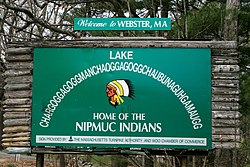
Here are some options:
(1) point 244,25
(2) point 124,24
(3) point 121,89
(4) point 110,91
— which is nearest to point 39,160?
(4) point 110,91

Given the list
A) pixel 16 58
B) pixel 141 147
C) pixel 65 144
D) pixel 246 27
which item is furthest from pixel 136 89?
pixel 246 27

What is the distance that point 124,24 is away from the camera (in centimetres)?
608

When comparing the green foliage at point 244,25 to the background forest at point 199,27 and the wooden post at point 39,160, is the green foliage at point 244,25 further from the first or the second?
the wooden post at point 39,160

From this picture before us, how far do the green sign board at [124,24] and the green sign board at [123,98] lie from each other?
35 centimetres

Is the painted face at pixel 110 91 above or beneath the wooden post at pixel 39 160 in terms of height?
above

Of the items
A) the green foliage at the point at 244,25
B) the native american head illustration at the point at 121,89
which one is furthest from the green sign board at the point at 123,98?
the green foliage at the point at 244,25

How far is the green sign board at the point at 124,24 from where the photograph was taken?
604 cm

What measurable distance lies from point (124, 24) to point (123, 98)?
Result: 1103mm

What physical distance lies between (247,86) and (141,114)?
398 cm

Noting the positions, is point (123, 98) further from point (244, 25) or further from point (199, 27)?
point (244, 25)

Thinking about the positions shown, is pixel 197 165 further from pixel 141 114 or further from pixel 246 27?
pixel 141 114

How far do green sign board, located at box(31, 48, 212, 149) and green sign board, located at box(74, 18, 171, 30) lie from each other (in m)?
0.35

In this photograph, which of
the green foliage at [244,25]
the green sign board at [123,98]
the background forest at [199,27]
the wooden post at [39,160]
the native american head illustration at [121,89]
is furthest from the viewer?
the green foliage at [244,25]

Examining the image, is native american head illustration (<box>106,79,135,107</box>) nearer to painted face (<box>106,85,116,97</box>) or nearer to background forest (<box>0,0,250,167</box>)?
painted face (<box>106,85,116,97</box>)
